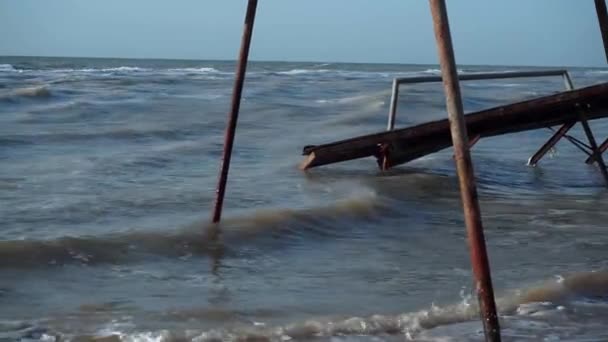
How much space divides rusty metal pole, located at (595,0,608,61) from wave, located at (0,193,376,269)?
8.10 ft

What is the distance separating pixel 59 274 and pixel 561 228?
3.90m

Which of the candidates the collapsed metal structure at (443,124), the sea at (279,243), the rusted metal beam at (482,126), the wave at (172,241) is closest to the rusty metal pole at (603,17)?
the collapsed metal structure at (443,124)

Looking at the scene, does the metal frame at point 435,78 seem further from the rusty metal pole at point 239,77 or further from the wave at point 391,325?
the wave at point 391,325

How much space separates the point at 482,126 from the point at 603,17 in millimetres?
2535

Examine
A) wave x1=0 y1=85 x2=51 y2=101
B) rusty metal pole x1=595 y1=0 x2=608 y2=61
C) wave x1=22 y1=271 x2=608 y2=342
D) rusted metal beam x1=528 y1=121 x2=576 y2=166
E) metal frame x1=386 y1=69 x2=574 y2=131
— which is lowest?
wave x1=0 y1=85 x2=51 y2=101

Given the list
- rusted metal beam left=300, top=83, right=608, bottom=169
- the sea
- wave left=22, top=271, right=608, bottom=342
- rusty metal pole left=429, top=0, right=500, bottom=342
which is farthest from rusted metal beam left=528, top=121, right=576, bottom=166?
rusty metal pole left=429, top=0, right=500, bottom=342

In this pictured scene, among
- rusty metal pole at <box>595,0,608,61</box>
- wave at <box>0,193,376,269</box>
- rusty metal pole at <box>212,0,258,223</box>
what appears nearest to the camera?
rusty metal pole at <box>212,0,258,223</box>

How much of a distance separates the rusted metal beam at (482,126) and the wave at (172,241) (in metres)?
1.18

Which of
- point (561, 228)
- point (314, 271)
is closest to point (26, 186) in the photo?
point (314, 271)

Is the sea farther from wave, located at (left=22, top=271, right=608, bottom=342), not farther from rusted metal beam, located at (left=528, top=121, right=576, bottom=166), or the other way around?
rusted metal beam, located at (left=528, top=121, right=576, bottom=166)

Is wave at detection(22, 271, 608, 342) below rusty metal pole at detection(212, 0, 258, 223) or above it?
below

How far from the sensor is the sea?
5.24 metres

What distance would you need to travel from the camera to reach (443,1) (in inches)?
149

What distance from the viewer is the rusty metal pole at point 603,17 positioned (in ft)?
21.0
